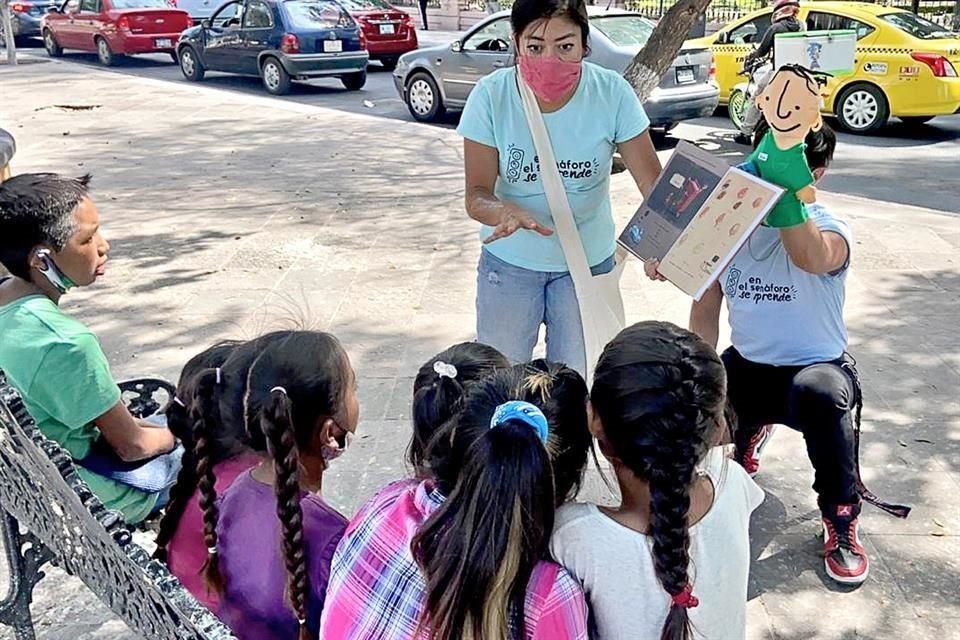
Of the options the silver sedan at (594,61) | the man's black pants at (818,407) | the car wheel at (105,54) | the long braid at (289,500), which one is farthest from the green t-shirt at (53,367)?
the car wheel at (105,54)

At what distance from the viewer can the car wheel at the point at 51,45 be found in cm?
1872

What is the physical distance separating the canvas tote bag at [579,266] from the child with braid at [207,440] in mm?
1016

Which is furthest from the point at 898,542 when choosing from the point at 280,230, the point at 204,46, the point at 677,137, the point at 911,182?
the point at 204,46

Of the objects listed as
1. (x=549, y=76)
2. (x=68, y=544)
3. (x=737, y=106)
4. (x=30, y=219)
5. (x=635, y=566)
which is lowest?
(x=737, y=106)

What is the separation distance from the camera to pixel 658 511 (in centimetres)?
162

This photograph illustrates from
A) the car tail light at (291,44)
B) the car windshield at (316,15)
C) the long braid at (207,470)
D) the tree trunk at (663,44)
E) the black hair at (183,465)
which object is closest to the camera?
the long braid at (207,470)

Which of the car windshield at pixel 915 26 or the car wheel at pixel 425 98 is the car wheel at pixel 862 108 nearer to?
the car windshield at pixel 915 26

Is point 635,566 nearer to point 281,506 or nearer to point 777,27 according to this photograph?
point 281,506

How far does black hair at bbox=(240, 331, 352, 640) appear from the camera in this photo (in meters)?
1.75

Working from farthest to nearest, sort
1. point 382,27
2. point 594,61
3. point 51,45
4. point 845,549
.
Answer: point 51,45
point 382,27
point 594,61
point 845,549

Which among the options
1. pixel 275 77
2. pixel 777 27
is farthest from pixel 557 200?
pixel 275 77

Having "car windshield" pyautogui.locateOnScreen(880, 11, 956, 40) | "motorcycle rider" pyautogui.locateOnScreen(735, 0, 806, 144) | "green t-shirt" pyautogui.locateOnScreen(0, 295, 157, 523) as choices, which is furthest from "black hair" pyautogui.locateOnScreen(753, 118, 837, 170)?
"car windshield" pyautogui.locateOnScreen(880, 11, 956, 40)

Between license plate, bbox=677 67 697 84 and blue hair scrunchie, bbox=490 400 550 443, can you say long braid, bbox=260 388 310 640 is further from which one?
license plate, bbox=677 67 697 84

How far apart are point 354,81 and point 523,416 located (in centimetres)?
1259
